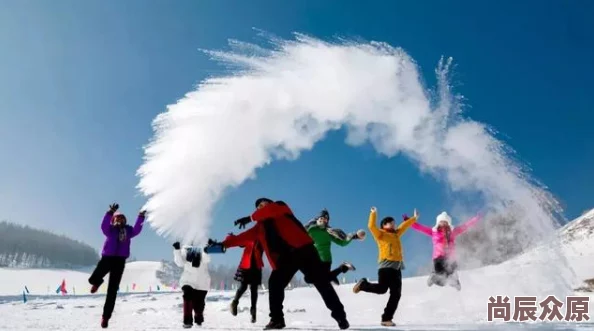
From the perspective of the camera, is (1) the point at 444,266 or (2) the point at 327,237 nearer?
(2) the point at 327,237

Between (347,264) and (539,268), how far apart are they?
18.8 ft

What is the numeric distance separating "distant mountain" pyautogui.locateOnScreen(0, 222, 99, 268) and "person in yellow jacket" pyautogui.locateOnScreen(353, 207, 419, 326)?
172095 mm

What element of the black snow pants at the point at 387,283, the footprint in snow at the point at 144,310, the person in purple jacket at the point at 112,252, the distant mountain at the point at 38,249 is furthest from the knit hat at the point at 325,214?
the distant mountain at the point at 38,249

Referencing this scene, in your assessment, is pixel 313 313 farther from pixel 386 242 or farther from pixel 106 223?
pixel 106 223

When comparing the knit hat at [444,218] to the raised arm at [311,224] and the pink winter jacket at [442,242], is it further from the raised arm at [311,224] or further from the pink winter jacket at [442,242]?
the raised arm at [311,224]

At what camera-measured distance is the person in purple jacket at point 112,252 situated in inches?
399

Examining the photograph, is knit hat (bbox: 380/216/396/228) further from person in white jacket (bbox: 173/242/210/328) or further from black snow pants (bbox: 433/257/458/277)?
person in white jacket (bbox: 173/242/210/328)

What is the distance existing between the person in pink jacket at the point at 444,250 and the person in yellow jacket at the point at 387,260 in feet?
5.64

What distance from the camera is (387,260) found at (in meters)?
10.3

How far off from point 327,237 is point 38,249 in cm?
18814

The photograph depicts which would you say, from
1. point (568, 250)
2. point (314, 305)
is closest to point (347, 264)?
point (314, 305)

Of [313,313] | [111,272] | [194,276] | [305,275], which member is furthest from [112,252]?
[313,313]

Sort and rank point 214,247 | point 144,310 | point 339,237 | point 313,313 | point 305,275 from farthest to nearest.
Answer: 1. point 144,310
2. point 313,313
3. point 339,237
4. point 214,247
5. point 305,275

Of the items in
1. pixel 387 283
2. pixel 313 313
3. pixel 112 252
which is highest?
pixel 112 252
